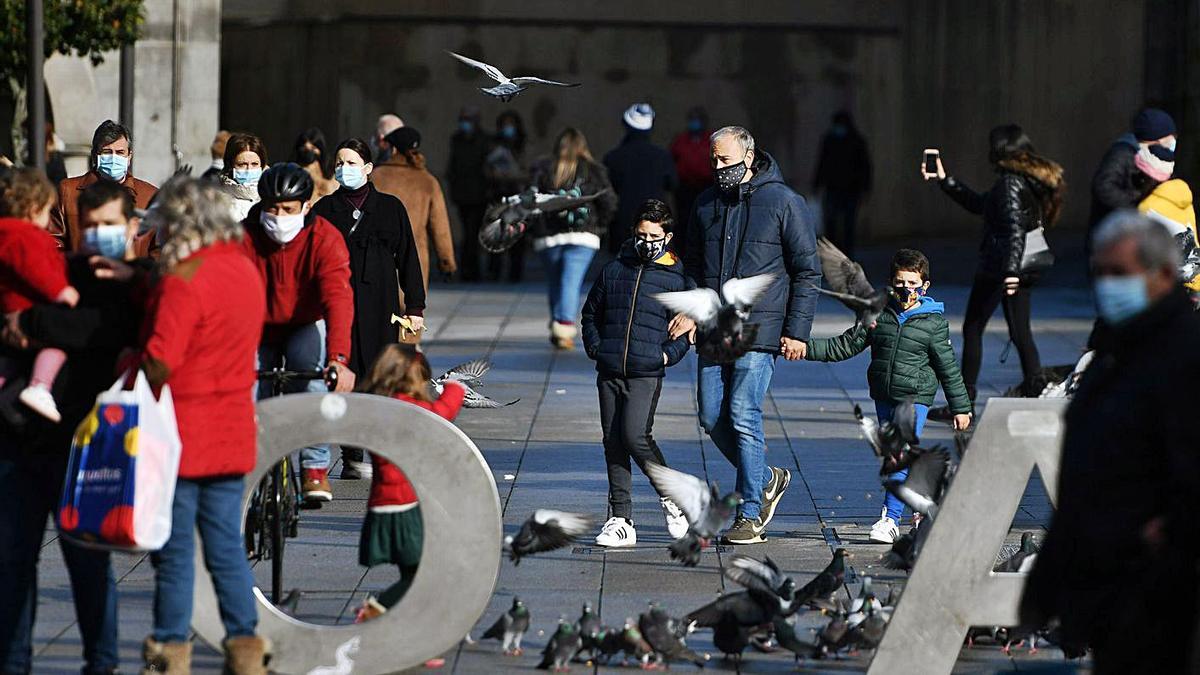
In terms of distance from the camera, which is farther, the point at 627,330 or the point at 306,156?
the point at 306,156

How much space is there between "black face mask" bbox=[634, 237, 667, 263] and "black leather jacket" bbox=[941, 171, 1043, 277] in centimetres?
389

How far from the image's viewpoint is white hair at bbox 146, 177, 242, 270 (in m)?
5.88

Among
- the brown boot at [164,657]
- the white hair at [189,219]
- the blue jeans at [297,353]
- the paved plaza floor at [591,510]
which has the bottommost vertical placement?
the paved plaza floor at [591,510]

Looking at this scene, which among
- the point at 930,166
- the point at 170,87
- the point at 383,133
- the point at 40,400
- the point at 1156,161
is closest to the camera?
the point at 40,400

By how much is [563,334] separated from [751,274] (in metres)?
7.36

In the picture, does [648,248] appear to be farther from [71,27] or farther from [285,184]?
[71,27]

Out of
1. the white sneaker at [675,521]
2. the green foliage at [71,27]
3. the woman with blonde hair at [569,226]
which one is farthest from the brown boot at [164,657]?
the green foliage at [71,27]

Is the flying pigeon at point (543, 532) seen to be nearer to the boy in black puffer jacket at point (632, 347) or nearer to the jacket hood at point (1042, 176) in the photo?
the boy in black puffer jacket at point (632, 347)

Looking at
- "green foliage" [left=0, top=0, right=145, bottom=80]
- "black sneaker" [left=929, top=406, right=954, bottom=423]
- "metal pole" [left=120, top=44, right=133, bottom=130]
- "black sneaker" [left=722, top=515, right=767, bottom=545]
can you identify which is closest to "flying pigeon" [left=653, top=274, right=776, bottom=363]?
"black sneaker" [left=722, top=515, right=767, bottom=545]

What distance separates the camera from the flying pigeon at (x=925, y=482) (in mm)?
7621

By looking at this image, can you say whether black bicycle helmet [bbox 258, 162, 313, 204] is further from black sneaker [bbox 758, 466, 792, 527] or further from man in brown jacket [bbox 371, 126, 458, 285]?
man in brown jacket [bbox 371, 126, 458, 285]

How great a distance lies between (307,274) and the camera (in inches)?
323

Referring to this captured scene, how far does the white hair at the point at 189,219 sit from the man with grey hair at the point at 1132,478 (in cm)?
249

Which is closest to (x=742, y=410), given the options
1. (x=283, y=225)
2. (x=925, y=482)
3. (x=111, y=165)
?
(x=925, y=482)
